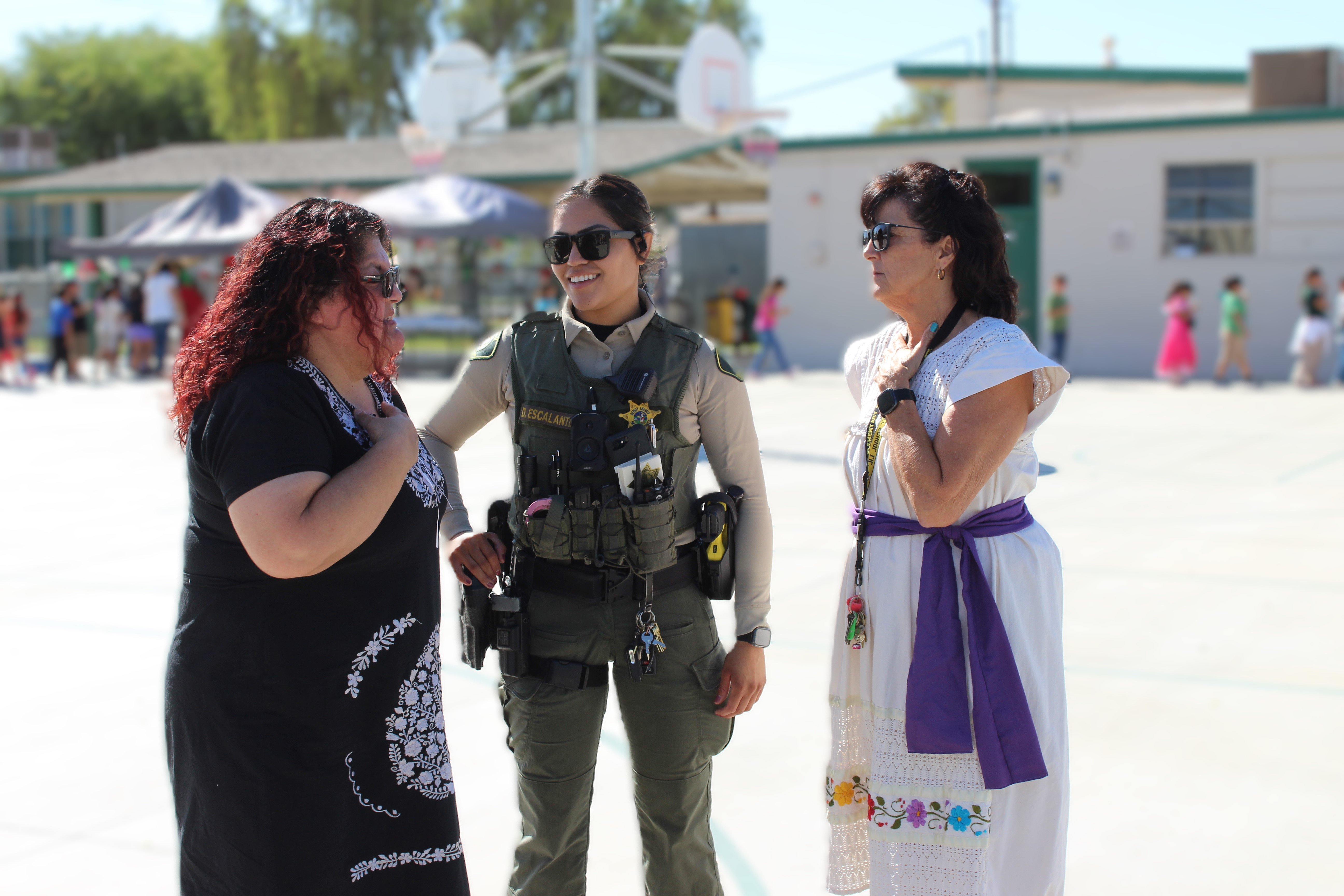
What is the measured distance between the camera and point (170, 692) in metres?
2.16

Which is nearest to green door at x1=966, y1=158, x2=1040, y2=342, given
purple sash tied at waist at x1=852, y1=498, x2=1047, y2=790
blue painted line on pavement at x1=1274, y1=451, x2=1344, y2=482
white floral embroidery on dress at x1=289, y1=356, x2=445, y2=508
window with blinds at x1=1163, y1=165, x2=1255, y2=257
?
window with blinds at x1=1163, y1=165, x2=1255, y2=257

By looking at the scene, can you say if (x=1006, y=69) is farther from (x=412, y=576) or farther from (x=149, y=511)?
(x=412, y=576)

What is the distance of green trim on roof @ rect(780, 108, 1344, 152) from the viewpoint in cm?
1852

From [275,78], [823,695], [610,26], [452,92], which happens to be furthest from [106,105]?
[823,695]

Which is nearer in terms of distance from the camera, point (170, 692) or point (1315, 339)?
point (170, 692)

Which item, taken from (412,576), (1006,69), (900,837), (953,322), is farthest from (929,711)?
(1006,69)

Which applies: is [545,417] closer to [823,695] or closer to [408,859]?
[408,859]

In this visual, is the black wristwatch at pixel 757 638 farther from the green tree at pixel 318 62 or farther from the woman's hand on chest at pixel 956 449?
the green tree at pixel 318 62

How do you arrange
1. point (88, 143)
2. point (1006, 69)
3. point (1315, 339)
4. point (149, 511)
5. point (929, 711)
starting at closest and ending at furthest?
point (929, 711), point (149, 511), point (1315, 339), point (1006, 69), point (88, 143)

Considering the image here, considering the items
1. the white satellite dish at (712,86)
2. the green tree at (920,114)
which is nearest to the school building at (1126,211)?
the white satellite dish at (712,86)

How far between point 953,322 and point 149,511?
25.5ft

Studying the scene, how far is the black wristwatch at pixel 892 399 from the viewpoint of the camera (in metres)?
2.60

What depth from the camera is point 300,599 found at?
6.96 feet

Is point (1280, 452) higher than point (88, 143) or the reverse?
the reverse
